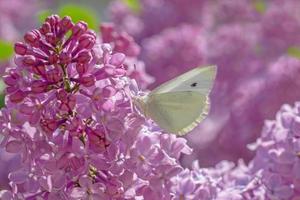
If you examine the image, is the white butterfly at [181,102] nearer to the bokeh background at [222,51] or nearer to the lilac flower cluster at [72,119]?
the lilac flower cluster at [72,119]

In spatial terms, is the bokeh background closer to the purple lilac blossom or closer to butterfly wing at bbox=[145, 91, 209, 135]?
the purple lilac blossom

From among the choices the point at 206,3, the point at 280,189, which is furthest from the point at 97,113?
the point at 206,3

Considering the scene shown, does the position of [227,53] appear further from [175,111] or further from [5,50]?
[175,111]

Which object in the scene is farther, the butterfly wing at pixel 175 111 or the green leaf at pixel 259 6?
the green leaf at pixel 259 6

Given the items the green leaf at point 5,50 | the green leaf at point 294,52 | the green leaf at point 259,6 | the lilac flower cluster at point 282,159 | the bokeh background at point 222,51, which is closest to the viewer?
the lilac flower cluster at point 282,159

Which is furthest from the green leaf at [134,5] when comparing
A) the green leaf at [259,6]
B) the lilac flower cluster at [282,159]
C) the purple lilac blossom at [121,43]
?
the lilac flower cluster at [282,159]

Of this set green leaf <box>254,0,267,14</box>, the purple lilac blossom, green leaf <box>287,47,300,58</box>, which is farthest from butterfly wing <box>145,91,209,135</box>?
green leaf <box>254,0,267,14</box>

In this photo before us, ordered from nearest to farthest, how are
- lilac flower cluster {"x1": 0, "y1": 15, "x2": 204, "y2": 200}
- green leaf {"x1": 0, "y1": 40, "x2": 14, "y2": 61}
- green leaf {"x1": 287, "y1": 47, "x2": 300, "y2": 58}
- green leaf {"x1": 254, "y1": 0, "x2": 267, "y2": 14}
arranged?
lilac flower cluster {"x1": 0, "y1": 15, "x2": 204, "y2": 200} → green leaf {"x1": 0, "y1": 40, "x2": 14, "y2": 61} → green leaf {"x1": 287, "y1": 47, "x2": 300, "y2": 58} → green leaf {"x1": 254, "y1": 0, "x2": 267, "y2": 14}
